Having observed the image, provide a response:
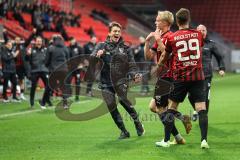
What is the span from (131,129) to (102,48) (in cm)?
210

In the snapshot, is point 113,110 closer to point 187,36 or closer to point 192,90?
point 192,90

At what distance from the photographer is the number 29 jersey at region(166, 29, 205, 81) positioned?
9.00 m

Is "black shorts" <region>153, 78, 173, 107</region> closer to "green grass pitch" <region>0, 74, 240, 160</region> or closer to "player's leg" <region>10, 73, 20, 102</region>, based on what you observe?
"green grass pitch" <region>0, 74, 240, 160</region>

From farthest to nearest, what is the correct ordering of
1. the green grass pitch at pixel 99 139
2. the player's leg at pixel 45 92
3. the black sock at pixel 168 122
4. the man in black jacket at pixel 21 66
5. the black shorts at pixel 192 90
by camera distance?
the man in black jacket at pixel 21 66
the player's leg at pixel 45 92
the black sock at pixel 168 122
the black shorts at pixel 192 90
the green grass pitch at pixel 99 139

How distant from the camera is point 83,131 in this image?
11930 millimetres

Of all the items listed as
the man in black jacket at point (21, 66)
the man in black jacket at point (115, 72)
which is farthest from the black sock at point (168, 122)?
the man in black jacket at point (21, 66)

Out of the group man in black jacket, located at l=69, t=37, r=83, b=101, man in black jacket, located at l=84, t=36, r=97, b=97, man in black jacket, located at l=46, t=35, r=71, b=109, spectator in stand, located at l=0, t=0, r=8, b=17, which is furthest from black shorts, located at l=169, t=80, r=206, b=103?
spectator in stand, located at l=0, t=0, r=8, b=17

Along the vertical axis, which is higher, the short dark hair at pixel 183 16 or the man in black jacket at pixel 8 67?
the short dark hair at pixel 183 16

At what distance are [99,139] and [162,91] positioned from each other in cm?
164

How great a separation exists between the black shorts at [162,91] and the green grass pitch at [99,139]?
707mm

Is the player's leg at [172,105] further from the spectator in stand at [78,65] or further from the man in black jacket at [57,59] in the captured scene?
the spectator in stand at [78,65]

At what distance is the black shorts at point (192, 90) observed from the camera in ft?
30.2

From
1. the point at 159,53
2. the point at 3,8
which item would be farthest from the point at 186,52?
the point at 3,8

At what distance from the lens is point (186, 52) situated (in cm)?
904
